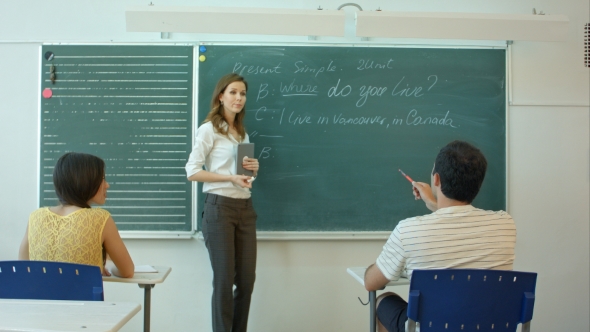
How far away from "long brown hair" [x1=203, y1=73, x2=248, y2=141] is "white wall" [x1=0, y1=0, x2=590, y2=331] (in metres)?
0.48

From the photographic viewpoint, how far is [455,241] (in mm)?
1788

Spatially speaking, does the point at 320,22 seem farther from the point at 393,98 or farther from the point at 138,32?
the point at 138,32

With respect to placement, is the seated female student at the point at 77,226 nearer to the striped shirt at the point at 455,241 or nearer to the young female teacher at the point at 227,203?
the young female teacher at the point at 227,203

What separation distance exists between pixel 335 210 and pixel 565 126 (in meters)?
1.69

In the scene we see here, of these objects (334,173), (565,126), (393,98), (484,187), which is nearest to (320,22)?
(393,98)

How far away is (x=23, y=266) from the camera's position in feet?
5.46

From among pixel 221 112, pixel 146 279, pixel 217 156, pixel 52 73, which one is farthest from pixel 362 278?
pixel 52 73

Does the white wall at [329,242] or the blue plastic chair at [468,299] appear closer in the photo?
the blue plastic chair at [468,299]

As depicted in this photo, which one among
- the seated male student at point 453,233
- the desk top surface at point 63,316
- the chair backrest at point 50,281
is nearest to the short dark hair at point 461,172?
the seated male student at point 453,233

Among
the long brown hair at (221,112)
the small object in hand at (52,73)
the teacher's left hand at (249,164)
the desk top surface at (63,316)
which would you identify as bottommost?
the desk top surface at (63,316)

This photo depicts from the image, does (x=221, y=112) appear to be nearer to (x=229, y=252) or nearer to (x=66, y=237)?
(x=229, y=252)

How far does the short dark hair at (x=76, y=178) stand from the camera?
1994mm

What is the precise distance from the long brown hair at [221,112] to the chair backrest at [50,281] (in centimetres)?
141

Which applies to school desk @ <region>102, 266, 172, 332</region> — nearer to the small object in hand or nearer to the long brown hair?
the long brown hair
